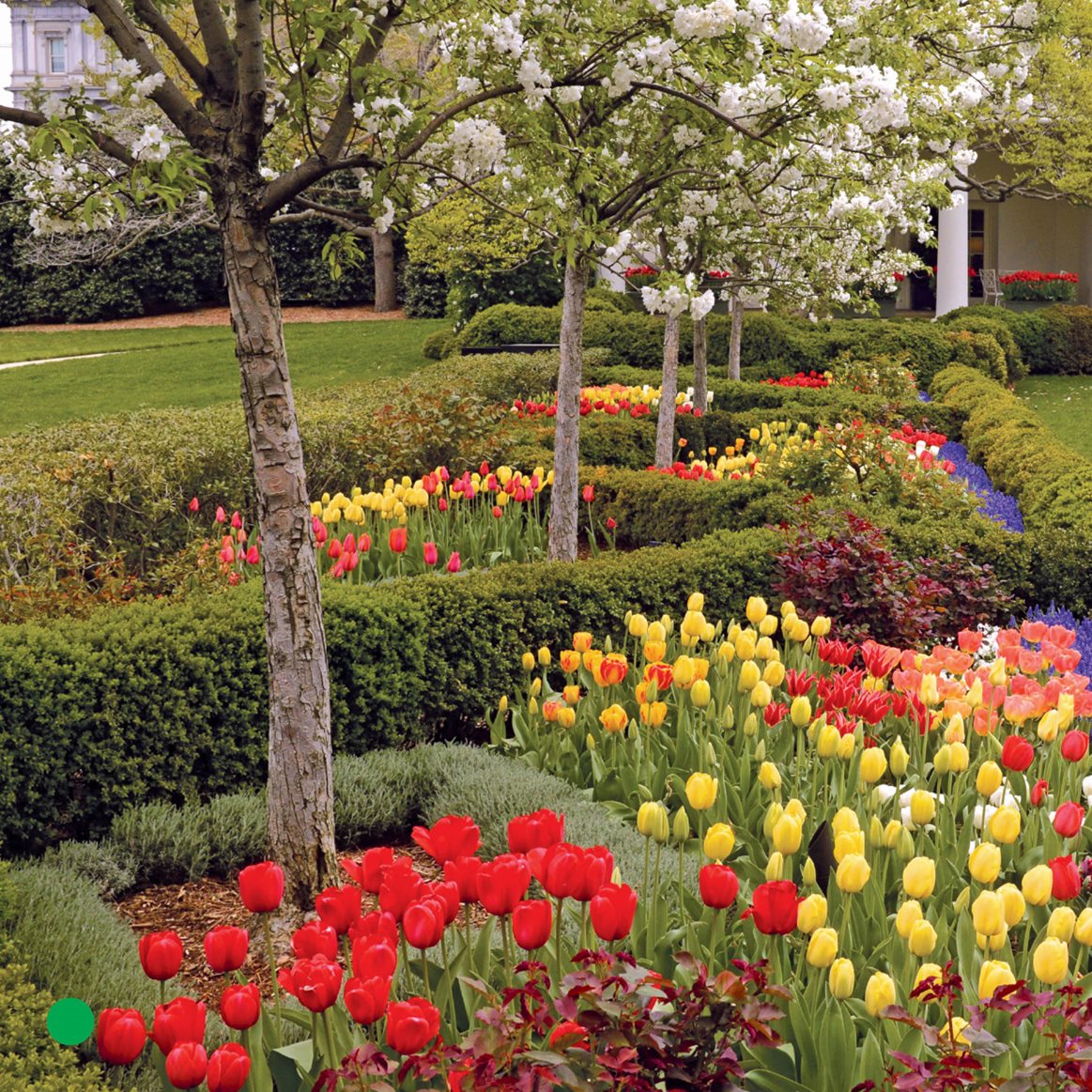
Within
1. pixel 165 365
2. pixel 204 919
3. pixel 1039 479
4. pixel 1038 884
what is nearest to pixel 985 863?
pixel 1038 884

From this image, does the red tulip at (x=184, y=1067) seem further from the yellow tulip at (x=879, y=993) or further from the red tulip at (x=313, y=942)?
the yellow tulip at (x=879, y=993)

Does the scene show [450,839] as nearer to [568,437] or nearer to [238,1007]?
[238,1007]

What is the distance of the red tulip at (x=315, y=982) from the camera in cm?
202

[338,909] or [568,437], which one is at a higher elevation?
[568,437]

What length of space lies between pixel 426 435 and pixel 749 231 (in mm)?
3136

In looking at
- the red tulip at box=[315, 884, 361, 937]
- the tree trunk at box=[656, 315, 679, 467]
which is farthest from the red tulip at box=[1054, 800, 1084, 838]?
the tree trunk at box=[656, 315, 679, 467]

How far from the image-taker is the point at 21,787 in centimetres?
432

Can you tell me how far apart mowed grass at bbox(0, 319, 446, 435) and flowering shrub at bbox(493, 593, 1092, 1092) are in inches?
488

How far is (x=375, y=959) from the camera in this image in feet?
6.65

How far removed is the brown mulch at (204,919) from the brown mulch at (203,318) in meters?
23.6

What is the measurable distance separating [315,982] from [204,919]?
2.09 metres

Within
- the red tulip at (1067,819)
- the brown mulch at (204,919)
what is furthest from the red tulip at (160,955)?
the red tulip at (1067,819)

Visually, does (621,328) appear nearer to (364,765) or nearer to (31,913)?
(364,765)

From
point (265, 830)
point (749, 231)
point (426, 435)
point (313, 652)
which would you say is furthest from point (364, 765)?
point (749, 231)
